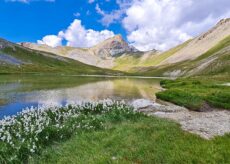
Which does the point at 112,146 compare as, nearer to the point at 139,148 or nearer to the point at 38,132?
the point at 139,148

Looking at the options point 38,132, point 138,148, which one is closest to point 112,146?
point 138,148

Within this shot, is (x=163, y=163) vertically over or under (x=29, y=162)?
over

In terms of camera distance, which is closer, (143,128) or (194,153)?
(194,153)

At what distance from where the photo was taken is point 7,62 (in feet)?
652

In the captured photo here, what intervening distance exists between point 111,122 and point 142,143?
604cm

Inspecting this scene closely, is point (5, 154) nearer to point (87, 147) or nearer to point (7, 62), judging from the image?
point (87, 147)

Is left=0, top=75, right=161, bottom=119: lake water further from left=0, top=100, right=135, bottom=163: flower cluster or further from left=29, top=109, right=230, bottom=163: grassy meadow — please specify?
left=29, top=109, right=230, bottom=163: grassy meadow

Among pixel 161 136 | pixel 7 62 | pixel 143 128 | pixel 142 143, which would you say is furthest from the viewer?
pixel 7 62

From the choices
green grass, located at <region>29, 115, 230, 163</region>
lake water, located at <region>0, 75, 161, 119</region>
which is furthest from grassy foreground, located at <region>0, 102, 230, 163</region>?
lake water, located at <region>0, 75, 161, 119</region>

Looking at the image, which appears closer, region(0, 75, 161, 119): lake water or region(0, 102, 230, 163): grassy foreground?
region(0, 102, 230, 163): grassy foreground

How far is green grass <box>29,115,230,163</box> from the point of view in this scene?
10078mm

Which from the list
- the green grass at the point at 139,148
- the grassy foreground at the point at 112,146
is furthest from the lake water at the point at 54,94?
the green grass at the point at 139,148

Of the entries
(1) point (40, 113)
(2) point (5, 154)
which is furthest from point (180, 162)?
(1) point (40, 113)

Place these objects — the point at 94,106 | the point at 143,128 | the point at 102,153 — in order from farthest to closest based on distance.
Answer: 1. the point at 94,106
2. the point at 143,128
3. the point at 102,153
